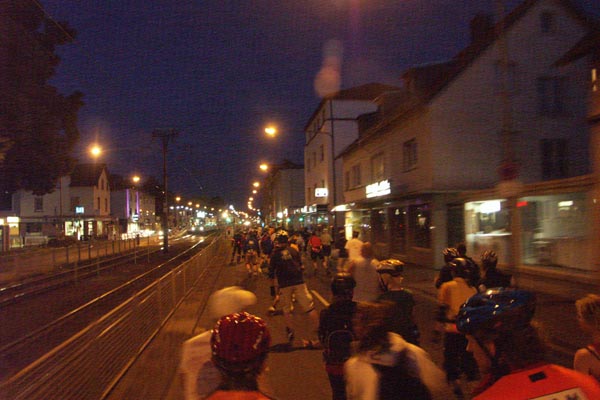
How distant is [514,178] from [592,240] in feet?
19.5

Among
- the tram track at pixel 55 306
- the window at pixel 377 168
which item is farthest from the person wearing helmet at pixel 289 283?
the window at pixel 377 168

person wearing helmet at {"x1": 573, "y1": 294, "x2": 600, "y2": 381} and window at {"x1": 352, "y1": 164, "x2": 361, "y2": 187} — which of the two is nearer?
person wearing helmet at {"x1": 573, "y1": 294, "x2": 600, "y2": 381}

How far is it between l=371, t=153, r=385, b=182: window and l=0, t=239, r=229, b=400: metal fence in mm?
20627

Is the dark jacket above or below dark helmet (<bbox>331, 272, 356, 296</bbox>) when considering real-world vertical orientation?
below

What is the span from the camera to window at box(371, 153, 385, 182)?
2888cm

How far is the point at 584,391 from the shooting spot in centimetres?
218

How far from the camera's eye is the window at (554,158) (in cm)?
2177

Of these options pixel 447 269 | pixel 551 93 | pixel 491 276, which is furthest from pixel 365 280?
pixel 551 93

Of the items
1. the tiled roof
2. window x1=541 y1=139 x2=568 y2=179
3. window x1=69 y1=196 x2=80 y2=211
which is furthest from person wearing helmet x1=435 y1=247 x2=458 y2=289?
the tiled roof

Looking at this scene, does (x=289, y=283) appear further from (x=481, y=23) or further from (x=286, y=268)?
(x=481, y=23)

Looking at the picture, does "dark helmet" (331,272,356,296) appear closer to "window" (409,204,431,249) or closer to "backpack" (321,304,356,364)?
"backpack" (321,304,356,364)

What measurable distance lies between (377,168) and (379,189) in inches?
123

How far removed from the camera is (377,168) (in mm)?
30047

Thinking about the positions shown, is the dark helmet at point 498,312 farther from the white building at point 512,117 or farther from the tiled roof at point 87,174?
the tiled roof at point 87,174
